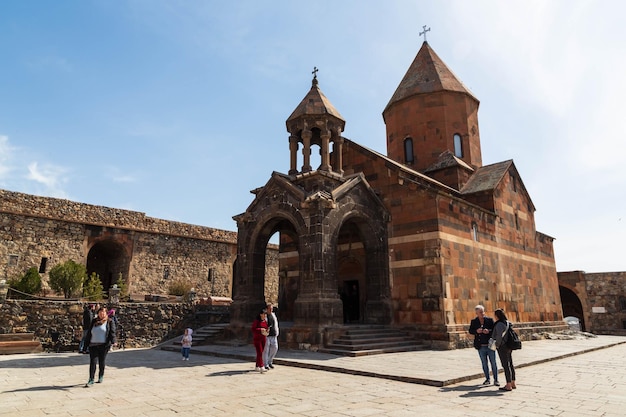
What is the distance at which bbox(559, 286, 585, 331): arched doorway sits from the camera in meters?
30.3

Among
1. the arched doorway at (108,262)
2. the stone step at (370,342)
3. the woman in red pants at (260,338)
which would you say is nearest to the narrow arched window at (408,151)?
the stone step at (370,342)

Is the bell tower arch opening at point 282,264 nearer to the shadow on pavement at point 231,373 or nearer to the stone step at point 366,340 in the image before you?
the stone step at point 366,340

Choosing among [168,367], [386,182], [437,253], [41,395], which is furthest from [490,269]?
[41,395]

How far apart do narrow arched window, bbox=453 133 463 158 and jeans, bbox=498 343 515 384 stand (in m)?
14.6

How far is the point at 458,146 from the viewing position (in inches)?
796

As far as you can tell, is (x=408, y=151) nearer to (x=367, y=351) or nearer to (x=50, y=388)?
(x=367, y=351)

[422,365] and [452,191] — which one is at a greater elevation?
[452,191]

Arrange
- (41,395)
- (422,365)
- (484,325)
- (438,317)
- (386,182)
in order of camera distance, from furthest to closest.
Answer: (386,182), (438,317), (422,365), (484,325), (41,395)

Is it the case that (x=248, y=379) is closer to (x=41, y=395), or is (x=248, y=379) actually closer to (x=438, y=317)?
(x=41, y=395)

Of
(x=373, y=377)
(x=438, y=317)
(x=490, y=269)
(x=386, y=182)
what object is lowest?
(x=373, y=377)

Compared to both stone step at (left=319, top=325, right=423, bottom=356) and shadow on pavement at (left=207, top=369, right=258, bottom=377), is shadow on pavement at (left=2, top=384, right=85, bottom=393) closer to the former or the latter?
shadow on pavement at (left=207, top=369, right=258, bottom=377)

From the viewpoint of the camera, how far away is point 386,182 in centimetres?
1525

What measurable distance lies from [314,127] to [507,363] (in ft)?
32.3

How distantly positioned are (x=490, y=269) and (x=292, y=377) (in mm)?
10356
